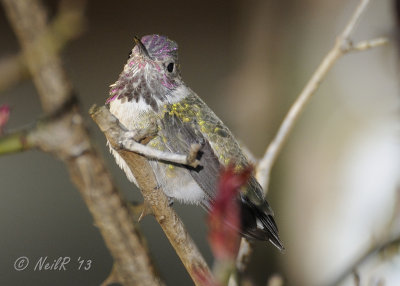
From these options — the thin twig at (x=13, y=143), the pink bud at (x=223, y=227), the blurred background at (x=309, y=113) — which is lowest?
the blurred background at (x=309, y=113)

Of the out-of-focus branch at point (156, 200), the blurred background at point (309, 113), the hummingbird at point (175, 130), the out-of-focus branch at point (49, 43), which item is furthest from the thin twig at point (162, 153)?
the blurred background at point (309, 113)

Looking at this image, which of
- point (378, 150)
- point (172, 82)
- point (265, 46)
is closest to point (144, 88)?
point (172, 82)

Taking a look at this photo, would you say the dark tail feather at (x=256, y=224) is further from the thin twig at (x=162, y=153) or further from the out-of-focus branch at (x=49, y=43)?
the out-of-focus branch at (x=49, y=43)

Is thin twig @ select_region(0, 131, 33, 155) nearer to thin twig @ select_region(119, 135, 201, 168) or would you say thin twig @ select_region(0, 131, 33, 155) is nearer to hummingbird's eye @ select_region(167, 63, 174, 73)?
thin twig @ select_region(119, 135, 201, 168)

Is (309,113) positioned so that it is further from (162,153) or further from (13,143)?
(13,143)

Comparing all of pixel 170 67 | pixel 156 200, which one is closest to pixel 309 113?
pixel 170 67

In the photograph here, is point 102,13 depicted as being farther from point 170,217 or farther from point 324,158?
point 324,158
